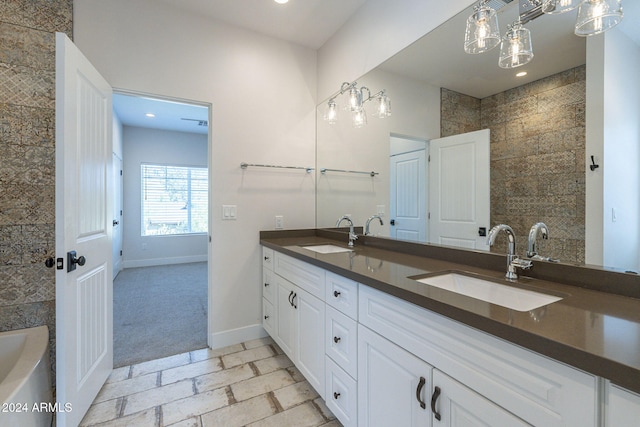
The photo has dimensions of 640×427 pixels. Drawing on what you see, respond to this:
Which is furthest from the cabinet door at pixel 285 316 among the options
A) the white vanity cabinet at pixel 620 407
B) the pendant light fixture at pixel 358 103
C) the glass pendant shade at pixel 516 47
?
the glass pendant shade at pixel 516 47

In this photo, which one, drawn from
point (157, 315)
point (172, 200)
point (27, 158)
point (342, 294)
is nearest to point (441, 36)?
point (342, 294)

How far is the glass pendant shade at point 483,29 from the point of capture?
132 cm

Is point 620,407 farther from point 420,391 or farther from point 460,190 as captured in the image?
point 460,190

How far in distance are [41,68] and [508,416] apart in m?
2.98

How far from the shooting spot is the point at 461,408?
33.9 inches

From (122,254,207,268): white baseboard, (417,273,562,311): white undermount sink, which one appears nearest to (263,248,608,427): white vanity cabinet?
(417,273,562,311): white undermount sink

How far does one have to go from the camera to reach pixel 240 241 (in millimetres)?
2529

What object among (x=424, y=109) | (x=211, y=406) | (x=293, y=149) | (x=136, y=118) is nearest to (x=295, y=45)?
(x=293, y=149)

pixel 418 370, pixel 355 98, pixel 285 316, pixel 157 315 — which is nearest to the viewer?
pixel 418 370

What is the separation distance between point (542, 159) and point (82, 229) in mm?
2317

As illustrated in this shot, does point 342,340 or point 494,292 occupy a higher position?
point 494,292

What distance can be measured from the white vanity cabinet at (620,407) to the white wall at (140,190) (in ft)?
20.8

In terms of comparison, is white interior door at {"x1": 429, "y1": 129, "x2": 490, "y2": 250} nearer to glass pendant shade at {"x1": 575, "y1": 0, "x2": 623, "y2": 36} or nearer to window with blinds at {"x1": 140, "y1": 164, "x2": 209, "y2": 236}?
glass pendant shade at {"x1": 575, "y1": 0, "x2": 623, "y2": 36}

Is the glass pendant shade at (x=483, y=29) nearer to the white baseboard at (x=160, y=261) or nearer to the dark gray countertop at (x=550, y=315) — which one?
the dark gray countertop at (x=550, y=315)
